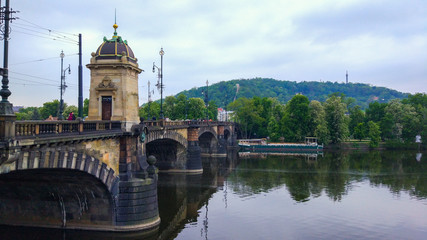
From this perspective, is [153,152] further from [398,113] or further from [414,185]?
[398,113]

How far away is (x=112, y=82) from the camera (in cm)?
2823

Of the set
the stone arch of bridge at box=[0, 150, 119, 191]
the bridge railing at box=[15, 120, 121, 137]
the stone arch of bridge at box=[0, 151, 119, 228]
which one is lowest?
the stone arch of bridge at box=[0, 151, 119, 228]

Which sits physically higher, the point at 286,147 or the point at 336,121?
the point at 336,121

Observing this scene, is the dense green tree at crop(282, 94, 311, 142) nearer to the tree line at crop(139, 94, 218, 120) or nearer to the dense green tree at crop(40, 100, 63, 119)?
the tree line at crop(139, 94, 218, 120)

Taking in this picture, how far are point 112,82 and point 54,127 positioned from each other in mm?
10127

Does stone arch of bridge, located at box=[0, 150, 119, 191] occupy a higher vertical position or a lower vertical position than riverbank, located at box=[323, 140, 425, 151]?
higher

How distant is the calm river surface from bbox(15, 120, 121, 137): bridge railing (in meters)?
7.77

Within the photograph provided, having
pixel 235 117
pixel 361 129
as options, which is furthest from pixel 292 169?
pixel 235 117

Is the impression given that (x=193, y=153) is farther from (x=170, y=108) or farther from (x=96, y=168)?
(x=170, y=108)

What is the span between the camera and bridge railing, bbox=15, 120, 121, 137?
15.8 meters

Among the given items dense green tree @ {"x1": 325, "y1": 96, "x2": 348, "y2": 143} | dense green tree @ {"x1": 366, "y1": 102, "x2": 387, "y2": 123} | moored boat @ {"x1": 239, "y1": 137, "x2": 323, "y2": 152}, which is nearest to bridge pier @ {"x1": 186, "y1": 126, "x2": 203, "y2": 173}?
moored boat @ {"x1": 239, "y1": 137, "x2": 323, "y2": 152}

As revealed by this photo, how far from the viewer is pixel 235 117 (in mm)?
120375

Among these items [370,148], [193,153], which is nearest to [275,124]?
[370,148]

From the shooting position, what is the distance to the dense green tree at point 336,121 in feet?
308
